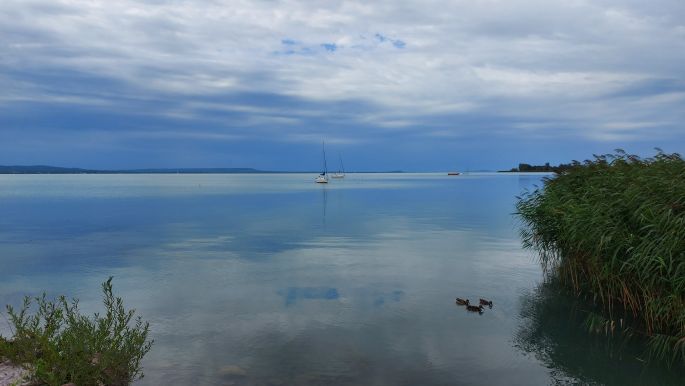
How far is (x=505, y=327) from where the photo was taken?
17266mm

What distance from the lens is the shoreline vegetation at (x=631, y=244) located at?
571 inches

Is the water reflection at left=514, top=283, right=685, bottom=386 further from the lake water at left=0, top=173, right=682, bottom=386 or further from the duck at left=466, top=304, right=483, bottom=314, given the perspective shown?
the duck at left=466, top=304, right=483, bottom=314

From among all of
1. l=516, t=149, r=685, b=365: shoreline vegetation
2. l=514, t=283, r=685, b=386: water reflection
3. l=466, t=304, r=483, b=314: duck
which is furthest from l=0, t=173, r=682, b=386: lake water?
l=516, t=149, r=685, b=365: shoreline vegetation

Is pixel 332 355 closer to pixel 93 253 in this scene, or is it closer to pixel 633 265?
pixel 633 265

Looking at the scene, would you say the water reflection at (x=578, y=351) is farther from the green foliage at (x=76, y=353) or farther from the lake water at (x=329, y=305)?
the green foliage at (x=76, y=353)

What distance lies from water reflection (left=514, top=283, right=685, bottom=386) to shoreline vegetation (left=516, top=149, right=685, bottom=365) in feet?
1.85

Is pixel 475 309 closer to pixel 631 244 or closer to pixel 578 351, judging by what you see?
pixel 578 351

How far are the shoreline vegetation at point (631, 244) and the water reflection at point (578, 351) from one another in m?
0.56

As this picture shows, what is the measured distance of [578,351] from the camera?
50.2 feet

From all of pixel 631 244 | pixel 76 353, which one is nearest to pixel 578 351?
pixel 631 244

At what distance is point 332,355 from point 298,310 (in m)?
4.89

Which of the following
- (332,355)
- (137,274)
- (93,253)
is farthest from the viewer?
(93,253)

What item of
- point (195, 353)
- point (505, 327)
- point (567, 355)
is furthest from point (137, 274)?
point (567, 355)

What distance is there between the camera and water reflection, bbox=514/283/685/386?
43.6ft
